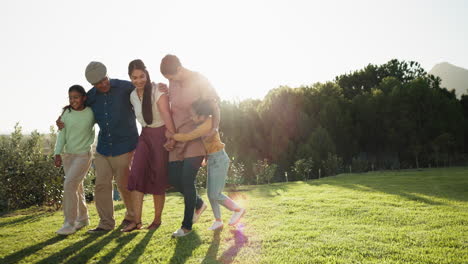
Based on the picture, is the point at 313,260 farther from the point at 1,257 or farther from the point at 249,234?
the point at 1,257

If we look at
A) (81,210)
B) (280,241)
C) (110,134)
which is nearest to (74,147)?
(110,134)

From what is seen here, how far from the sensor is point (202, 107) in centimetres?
443

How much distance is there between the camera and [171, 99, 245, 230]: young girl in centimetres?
443

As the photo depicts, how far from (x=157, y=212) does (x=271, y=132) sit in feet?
84.2

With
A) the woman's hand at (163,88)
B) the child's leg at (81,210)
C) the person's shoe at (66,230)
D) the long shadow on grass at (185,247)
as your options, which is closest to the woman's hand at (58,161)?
the child's leg at (81,210)

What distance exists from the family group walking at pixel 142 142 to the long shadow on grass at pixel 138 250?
381 mm

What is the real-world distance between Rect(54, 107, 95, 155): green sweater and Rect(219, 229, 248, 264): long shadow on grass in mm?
2786

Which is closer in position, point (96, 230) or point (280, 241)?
point (280, 241)

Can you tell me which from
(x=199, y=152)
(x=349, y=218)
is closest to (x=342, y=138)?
(x=349, y=218)

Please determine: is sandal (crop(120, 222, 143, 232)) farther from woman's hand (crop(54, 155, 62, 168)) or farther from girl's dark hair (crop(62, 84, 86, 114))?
girl's dark hair (crop(62, 84, 86, 114))

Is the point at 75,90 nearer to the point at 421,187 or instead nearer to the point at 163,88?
the point at 163,88

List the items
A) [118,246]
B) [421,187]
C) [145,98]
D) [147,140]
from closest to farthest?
[118,246] → [145,98] → [147,140] → [421,187]

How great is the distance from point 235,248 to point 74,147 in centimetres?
312

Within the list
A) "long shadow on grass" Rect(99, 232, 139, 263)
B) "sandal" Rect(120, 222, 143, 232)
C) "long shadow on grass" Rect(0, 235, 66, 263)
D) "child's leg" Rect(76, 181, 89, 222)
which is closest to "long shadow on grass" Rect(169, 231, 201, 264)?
"long shadow on grass" Rect(99, 232, 139, 263)
